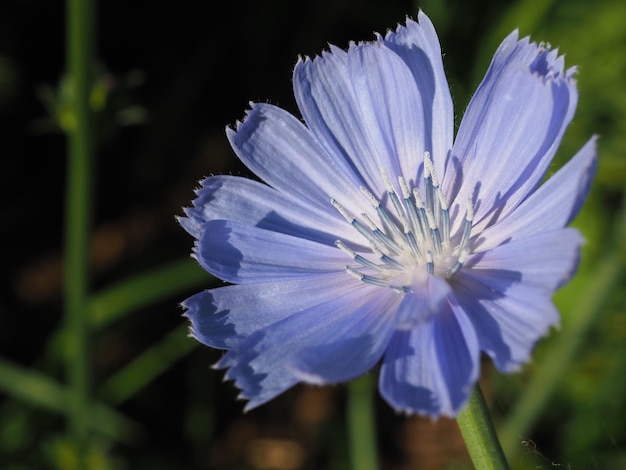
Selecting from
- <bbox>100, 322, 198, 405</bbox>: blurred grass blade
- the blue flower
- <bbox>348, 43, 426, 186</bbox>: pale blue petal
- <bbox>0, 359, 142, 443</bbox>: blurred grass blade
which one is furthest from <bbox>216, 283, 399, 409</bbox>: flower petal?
<bbox>0, 359, 142, 443</bbox>: blurred grass blade

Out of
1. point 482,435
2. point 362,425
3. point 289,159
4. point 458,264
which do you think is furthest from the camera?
point 362,425

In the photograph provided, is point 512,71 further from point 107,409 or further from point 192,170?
point 192,170

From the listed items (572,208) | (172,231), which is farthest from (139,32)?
(572,208)

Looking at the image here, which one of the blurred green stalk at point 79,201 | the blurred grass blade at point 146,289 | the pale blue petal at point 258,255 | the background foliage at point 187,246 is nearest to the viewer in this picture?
the pale blue petal at point 258,255

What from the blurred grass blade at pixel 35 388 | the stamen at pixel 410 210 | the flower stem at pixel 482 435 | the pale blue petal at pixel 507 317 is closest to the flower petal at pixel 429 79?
the stamen at pixel 410 210

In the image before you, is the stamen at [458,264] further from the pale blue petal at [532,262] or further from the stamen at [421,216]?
the stamen at [421,216]

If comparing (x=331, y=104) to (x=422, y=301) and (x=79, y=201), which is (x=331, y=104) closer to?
(x=422, y=301)

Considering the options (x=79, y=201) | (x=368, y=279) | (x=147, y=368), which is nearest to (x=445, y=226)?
(x=368, y=279)
